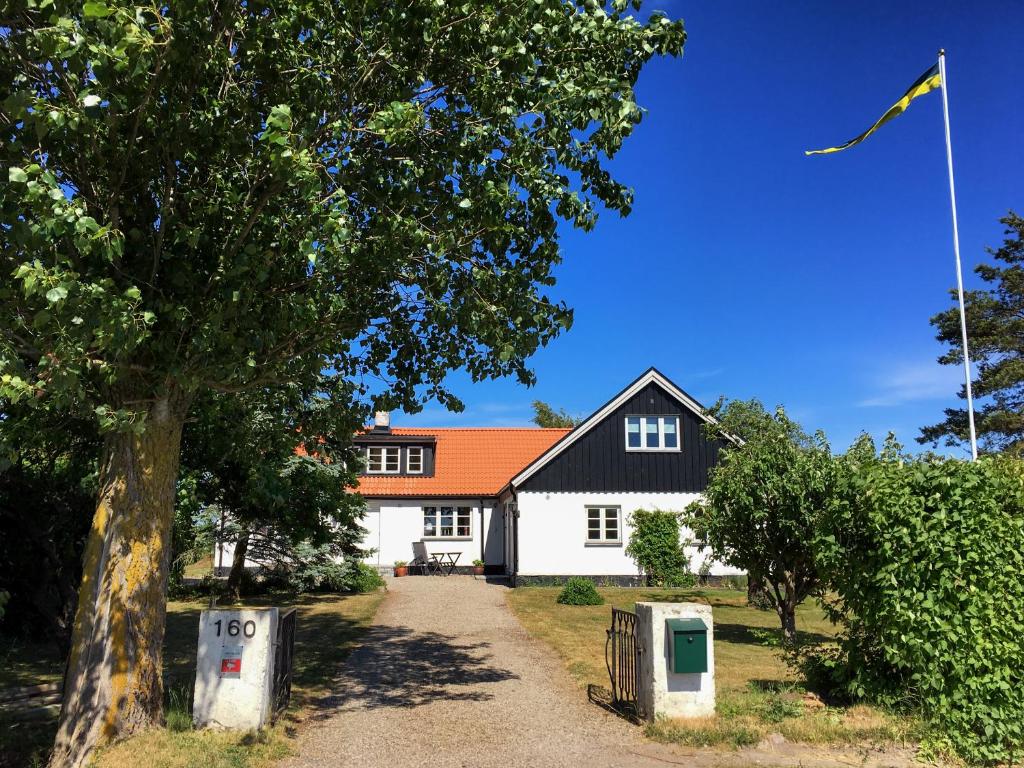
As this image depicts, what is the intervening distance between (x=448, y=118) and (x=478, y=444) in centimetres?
2696

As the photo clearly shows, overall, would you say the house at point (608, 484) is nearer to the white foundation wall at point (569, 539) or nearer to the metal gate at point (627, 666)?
the white foundation wall at point (569, 539)

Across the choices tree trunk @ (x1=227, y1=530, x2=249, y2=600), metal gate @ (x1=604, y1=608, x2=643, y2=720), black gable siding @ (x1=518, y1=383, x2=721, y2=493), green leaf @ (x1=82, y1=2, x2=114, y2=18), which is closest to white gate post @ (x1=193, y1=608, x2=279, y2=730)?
metal gate @ (x1=604, y1=608, x2=643, y2=720)

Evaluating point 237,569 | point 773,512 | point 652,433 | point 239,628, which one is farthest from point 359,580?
point 239,628

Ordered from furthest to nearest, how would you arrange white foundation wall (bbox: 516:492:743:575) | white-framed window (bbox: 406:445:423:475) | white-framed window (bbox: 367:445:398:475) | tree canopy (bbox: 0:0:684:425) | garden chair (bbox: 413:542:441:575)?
white-framed window (bbox: 406:445:423:475) < white-framed window (bbox: 367:445:398:475) < garden chair (bbox: 413:542:441:575) < white foundation wall (bbox: 516:492:743:575) < tree canopy (bbox: 0:0:684:425)

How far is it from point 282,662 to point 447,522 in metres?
22.1

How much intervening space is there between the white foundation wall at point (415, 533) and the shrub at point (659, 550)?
656 cm

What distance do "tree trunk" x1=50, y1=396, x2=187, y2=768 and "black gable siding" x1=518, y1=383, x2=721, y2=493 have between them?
18453 millimetres

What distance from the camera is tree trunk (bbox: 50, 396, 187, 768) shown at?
6410 millimetres

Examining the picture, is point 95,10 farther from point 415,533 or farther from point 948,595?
point 415,533

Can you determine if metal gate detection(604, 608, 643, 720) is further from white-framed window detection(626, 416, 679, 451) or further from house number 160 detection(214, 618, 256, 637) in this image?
white-framed window detection(626, 416, 679, 451)

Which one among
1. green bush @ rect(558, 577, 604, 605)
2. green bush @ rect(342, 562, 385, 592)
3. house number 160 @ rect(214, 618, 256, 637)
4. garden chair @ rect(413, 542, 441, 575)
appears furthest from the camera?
garden chair @ rect(413, 542, 441, 575)

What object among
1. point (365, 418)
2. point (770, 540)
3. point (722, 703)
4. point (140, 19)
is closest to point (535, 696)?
point (722, 703)

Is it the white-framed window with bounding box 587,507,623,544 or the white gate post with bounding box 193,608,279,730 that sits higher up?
the white-framed window with bounding box 587,507,623,544

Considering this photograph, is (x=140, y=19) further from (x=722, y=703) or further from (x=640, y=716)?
(x=722, y=703)
